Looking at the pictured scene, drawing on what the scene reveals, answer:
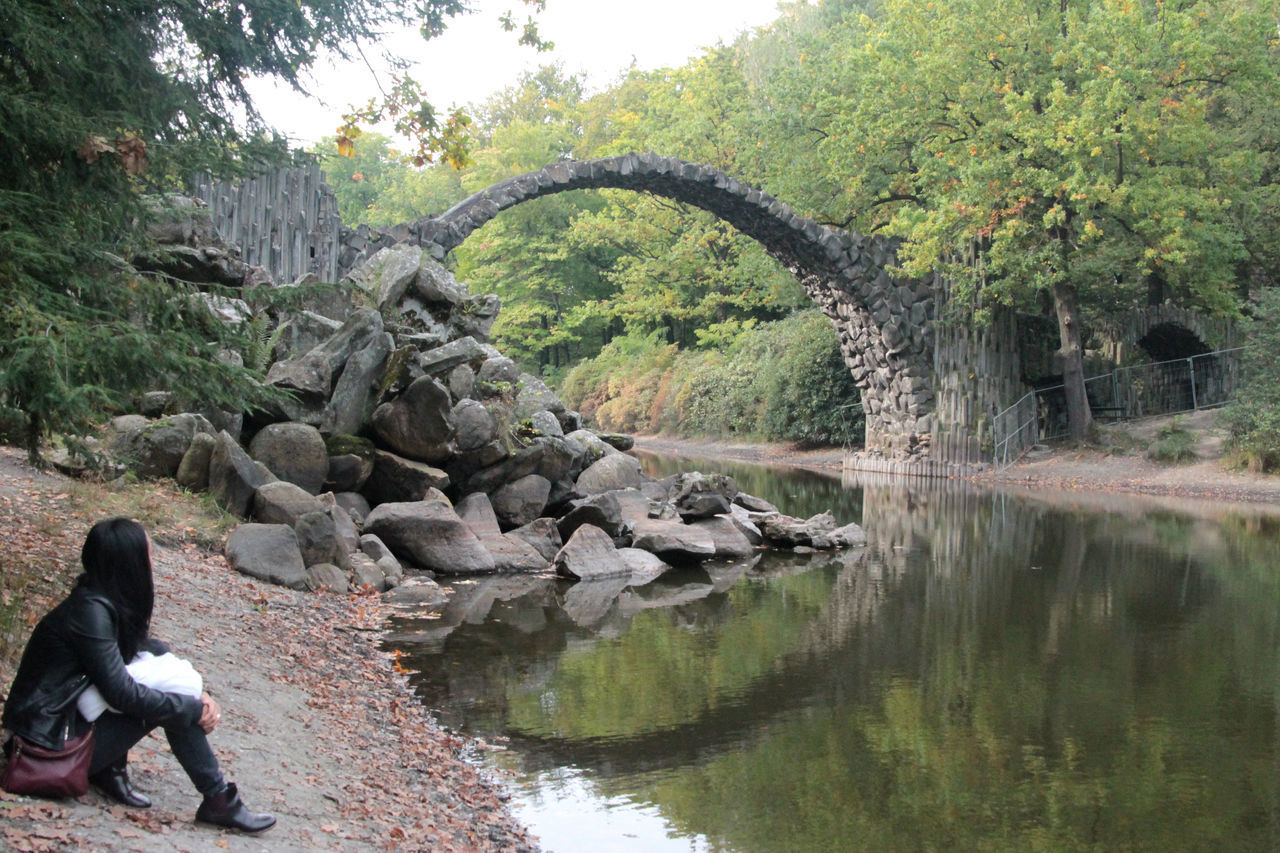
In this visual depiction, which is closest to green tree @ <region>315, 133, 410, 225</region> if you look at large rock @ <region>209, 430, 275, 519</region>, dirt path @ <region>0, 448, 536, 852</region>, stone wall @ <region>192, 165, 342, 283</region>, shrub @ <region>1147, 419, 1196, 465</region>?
stone wall @ <region>192, 165, 342, 283</region>

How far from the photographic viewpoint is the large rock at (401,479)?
37.7 ft

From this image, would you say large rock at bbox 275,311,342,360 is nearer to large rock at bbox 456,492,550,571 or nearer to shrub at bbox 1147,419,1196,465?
large rock at bbox 456,492,550,571

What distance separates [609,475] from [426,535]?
4.09 metres

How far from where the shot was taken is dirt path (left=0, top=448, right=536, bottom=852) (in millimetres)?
3484

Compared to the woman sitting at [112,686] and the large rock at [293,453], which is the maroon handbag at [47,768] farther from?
the large rock at [293,453]

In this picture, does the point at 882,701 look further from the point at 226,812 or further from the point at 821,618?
the point at 226,812

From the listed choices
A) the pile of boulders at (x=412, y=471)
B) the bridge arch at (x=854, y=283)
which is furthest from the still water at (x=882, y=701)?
the bridge arch at (x=854, y=283)

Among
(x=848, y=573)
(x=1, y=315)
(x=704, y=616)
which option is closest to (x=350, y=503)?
(x=704, y=616)

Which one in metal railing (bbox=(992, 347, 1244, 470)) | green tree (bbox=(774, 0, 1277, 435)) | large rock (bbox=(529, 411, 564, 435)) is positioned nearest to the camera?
large rock (bbox=(529, 411, 564, 435))

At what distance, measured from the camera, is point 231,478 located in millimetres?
9523

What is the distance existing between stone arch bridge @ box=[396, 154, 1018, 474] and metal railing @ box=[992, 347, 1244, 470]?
38.4 inches

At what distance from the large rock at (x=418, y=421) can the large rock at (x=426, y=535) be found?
94cm

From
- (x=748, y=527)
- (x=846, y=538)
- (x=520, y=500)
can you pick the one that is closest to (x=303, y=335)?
(x=520, y=500)

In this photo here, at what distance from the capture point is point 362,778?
4.69m
